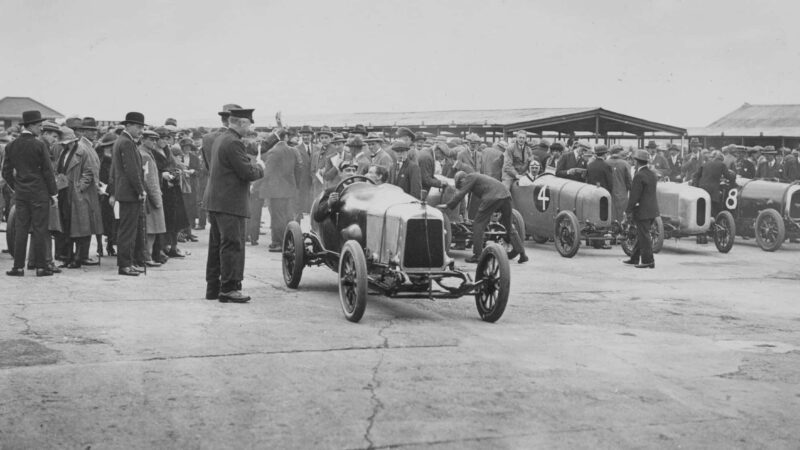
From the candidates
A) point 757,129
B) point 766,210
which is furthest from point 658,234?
point 757,129

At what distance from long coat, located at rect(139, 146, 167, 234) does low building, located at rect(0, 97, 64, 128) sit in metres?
35.4

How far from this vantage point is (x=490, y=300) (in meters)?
9.16

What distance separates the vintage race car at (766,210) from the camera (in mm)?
17406

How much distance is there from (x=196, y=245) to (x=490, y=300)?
8091mm

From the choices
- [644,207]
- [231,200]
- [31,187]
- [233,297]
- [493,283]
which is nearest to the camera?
[493,283]

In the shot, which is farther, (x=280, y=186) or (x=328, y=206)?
(x=280, y=186)

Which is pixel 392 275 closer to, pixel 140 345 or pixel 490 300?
pixel 490 300

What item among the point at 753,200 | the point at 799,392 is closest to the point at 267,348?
the point at 799,392

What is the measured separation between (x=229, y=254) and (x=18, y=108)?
41468 mm

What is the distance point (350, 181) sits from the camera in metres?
11.1

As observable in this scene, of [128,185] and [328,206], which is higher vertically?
[128,185]

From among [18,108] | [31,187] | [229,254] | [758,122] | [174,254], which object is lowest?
[174,254]

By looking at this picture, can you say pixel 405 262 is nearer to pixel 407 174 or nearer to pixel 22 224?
pixel 22 224

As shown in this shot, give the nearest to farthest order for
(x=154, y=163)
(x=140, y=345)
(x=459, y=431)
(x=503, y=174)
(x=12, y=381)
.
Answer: (x=459, y=431), (x=12, y=381), (x=140, y=345), (x=154, y=163), (x=503, y=174)
